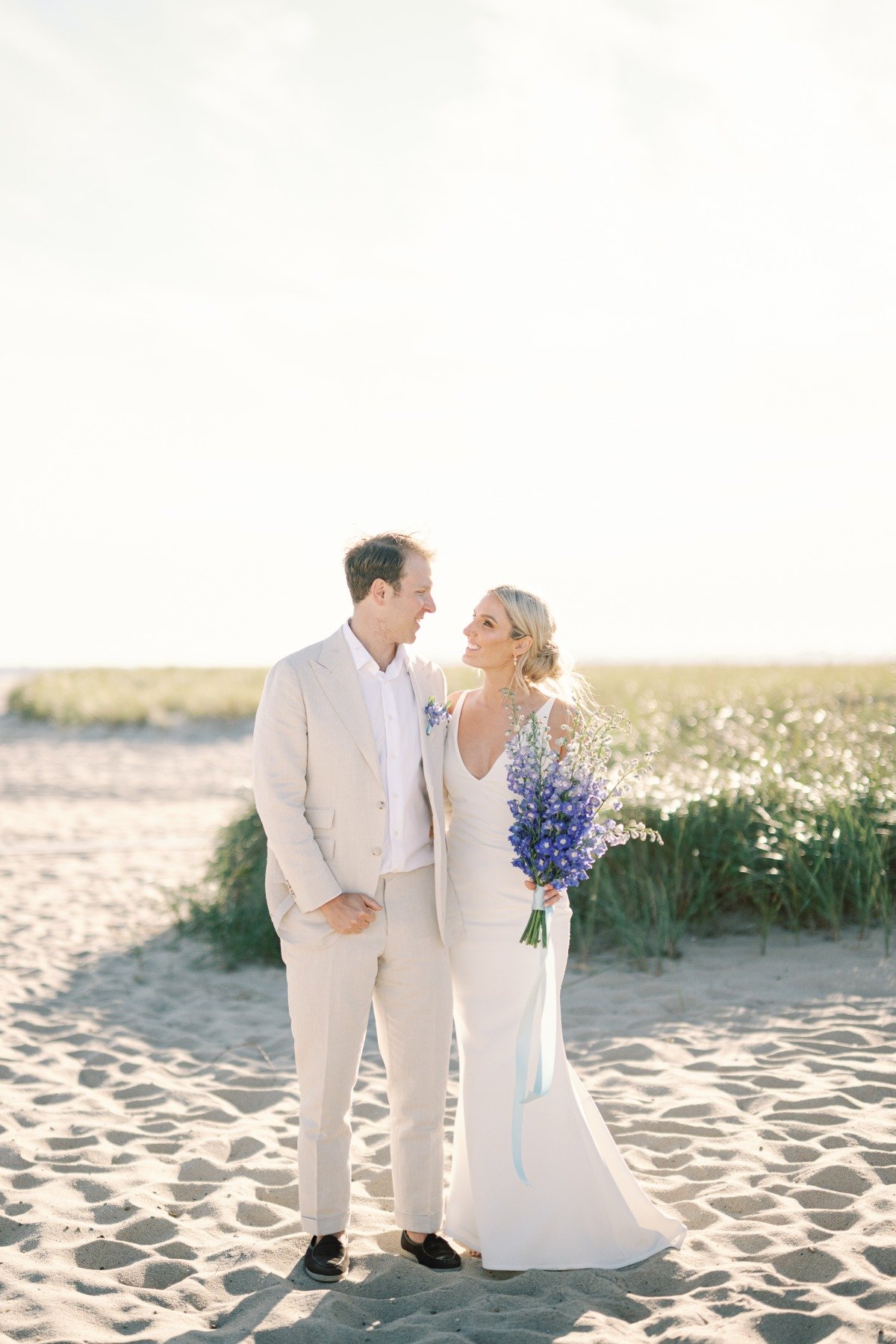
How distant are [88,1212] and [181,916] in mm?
4258

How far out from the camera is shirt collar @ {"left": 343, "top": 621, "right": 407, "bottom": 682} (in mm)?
3562

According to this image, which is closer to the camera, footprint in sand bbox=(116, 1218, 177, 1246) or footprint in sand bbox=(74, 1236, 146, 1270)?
footprint in sand bbox=(74, 1236, 146, 1270)

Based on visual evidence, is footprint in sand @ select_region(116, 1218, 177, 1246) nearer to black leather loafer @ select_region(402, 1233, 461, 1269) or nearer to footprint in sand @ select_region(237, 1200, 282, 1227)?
footprint in sand @ select_region(237, 1200, 282, 1227)

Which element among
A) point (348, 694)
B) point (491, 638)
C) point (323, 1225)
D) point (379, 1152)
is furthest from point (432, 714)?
point (379, 1152)

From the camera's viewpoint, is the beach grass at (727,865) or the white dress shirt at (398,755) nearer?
the white dress shirt at (398,755)

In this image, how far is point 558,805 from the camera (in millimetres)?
3273

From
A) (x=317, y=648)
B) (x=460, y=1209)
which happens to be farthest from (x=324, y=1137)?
(x=317, y=648)

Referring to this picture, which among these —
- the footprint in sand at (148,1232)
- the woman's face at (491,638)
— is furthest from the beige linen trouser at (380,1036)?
the woman's face at (491,638)

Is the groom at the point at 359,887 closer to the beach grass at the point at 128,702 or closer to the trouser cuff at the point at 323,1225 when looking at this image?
the trouser cuff at the point at 323,1225

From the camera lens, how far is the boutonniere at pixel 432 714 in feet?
11.6

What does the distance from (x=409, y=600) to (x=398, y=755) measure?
18.8 inches

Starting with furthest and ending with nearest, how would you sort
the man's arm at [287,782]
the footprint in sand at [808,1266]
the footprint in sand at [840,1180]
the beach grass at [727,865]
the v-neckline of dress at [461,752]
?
the beach grass at [727,865], the footprint in sand at [840,1180], the v-neckline of dress at [461,752], the man's arm at [287,782], the footprint in sand at [808,1266]

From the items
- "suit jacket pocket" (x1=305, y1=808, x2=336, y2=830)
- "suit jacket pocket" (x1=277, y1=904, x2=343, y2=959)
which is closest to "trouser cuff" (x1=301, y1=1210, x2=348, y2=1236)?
"suit jacket pocket" (x1=277, y1=904, x2=343, y2=959)

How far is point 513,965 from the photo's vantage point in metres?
3.61
